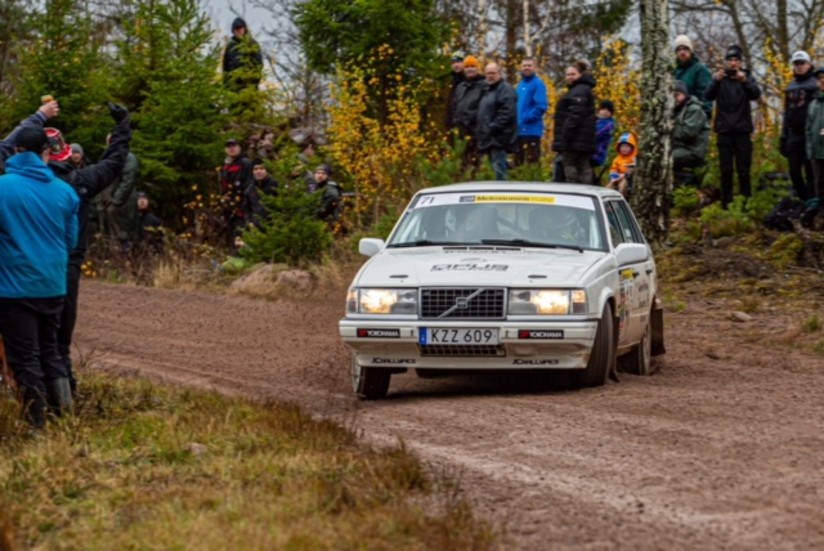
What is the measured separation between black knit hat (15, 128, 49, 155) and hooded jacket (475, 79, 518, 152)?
11.3m

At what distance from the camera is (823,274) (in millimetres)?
18203

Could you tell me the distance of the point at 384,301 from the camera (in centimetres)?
1151

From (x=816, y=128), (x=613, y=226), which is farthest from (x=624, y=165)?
(x=613, y=226)

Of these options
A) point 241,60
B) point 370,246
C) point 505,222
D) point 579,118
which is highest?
point 241,60

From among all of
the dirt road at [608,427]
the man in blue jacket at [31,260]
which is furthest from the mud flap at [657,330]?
the man in blue jacket at [31,260]

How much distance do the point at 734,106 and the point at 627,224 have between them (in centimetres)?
669

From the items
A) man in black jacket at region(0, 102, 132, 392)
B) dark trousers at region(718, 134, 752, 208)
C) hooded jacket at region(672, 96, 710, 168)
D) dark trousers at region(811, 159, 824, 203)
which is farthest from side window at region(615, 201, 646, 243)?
hooded jacket at region(672, 96, 710, 168)

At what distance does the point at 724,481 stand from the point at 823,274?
10737mm

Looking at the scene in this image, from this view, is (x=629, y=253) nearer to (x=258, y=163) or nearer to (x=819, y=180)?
(x=819, y=180)

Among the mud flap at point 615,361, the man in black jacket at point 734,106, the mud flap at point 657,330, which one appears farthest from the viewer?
the man in black jacket at point 734,106

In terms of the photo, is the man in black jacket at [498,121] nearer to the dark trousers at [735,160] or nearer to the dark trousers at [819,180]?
the dark trousers at [735,160]

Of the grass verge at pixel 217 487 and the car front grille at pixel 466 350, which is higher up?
the car front grille at pixel 466 350

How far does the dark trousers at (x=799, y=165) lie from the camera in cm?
1944

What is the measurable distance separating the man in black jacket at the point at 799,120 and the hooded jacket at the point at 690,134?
5.36ft
